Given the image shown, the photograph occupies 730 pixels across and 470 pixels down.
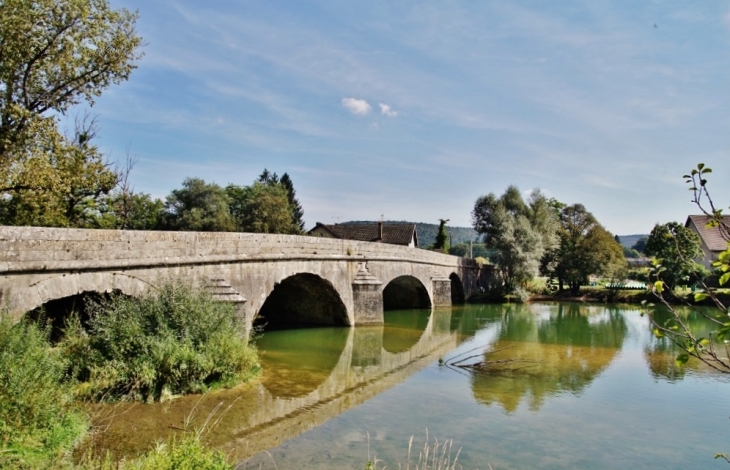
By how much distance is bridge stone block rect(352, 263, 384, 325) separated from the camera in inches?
758

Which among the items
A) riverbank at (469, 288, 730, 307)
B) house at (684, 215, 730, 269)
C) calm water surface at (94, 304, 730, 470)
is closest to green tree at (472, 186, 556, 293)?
riverbank at (469, 288, 730, 307)

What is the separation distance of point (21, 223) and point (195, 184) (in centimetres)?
2891

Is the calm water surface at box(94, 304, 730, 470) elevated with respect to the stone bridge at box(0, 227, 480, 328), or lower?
lower

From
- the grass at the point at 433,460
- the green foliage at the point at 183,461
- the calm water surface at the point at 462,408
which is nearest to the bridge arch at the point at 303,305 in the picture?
the calm water surface at the point at 462,408

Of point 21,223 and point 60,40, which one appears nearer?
point 60,40

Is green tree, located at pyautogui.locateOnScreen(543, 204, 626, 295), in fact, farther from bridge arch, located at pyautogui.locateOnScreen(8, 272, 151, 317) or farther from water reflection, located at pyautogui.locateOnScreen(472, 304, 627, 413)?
bridge arch, located at pyautogui.locateOnScreen(8, 272, 151, 317)

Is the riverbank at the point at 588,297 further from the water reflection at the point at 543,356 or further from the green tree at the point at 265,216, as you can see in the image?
the green tree at the point at 265,216

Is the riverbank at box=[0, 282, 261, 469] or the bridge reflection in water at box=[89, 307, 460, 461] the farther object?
the bridge reflection in water at box=[89, 307, 460, 461]

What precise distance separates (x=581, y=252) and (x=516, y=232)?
527 cm

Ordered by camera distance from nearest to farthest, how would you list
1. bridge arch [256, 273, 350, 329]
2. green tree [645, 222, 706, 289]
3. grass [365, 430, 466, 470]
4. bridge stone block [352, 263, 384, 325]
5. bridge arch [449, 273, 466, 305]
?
grass [365, 430, 466, 470] < bridge arch [256, 273, 350, 329] < bridge stone block [352, 263, 384, 325] < green tree [645, 222, 706, 289] < bridge arch [449, 273, 466, 305]

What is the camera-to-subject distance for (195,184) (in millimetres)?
44875

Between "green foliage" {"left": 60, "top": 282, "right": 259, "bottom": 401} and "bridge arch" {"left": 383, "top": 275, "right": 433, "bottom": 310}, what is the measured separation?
679 inches

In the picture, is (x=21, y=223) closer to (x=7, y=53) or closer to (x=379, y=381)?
(x=7, y=53)

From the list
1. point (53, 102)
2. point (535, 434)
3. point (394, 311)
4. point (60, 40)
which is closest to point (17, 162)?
point (53, 102)
